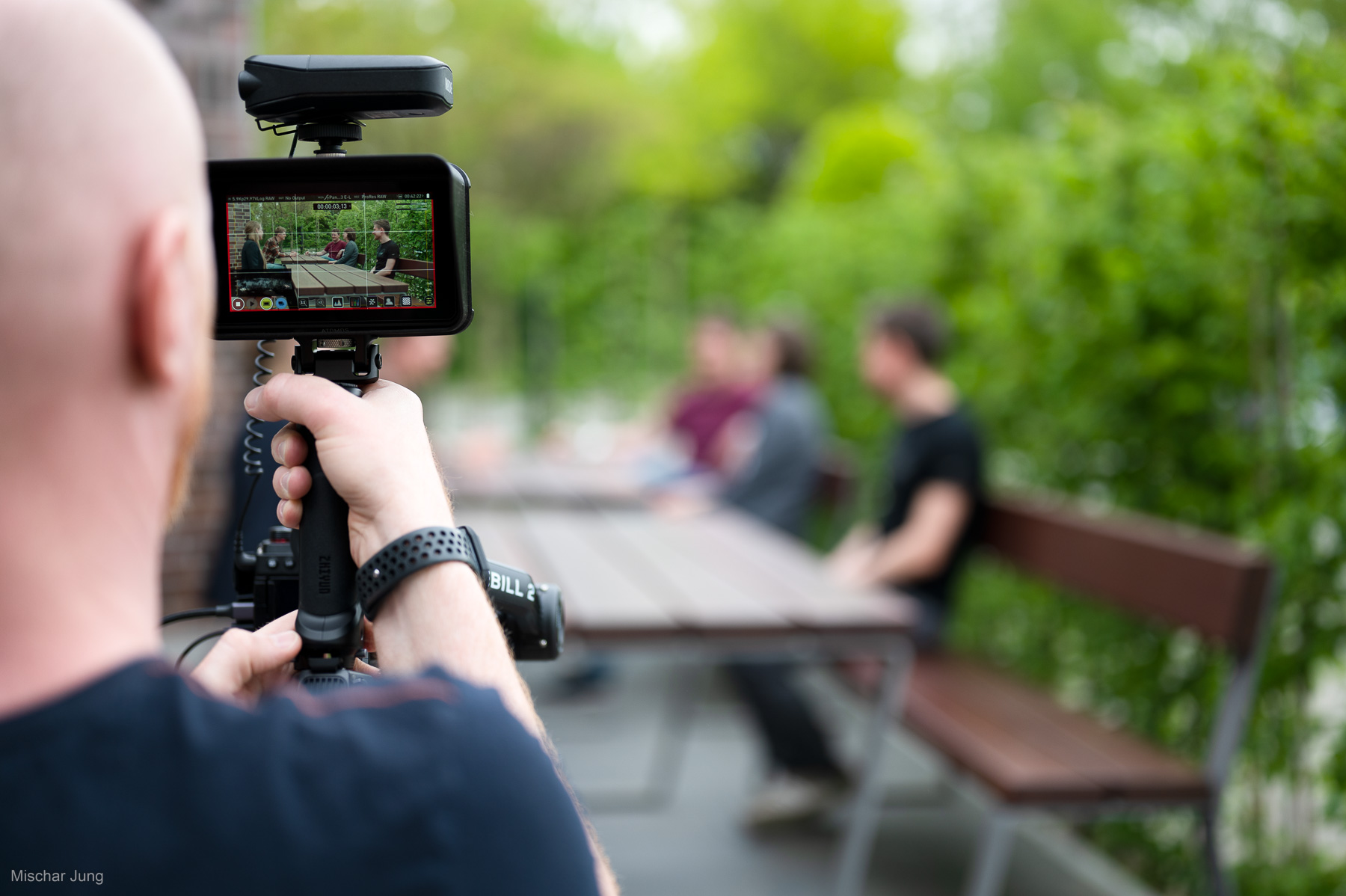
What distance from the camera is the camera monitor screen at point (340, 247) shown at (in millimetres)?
864

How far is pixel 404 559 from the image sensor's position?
0.83 metres

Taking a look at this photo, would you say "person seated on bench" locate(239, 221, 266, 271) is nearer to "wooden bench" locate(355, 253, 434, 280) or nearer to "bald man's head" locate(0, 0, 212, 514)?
"wooden bench" locate(355, 253, 434, 280)

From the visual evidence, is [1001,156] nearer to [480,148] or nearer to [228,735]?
[228,735]

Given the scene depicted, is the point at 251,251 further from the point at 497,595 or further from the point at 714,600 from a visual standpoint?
the point at 714,600

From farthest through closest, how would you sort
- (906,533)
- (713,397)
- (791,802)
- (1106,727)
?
(713,397) < (906,533) < (791,802) < (1106,727)

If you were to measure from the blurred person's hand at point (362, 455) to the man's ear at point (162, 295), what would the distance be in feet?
0.69

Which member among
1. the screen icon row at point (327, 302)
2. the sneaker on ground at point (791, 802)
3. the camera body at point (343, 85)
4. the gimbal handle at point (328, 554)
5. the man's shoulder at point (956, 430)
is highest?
the camera body at point (343, 85)

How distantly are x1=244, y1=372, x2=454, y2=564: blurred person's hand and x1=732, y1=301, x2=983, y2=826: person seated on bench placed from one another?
326 cm

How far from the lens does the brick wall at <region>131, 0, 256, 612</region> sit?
3658 millimetres

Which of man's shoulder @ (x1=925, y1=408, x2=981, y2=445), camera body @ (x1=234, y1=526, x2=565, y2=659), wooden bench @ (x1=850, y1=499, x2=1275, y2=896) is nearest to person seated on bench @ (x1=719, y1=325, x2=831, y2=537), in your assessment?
man's shoulder @ (x1=925, y1=408, x2=981, y2=445)

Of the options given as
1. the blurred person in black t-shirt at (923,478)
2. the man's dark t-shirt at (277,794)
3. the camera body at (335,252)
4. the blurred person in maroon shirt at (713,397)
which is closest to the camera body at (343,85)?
the camera body at (335,252)

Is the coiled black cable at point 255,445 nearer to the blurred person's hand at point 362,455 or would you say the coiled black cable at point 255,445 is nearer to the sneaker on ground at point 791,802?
the blurred person's hand at point 362,455

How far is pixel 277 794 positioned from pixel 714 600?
Answer: 2515mm

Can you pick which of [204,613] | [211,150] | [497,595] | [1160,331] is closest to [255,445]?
[204,613]
